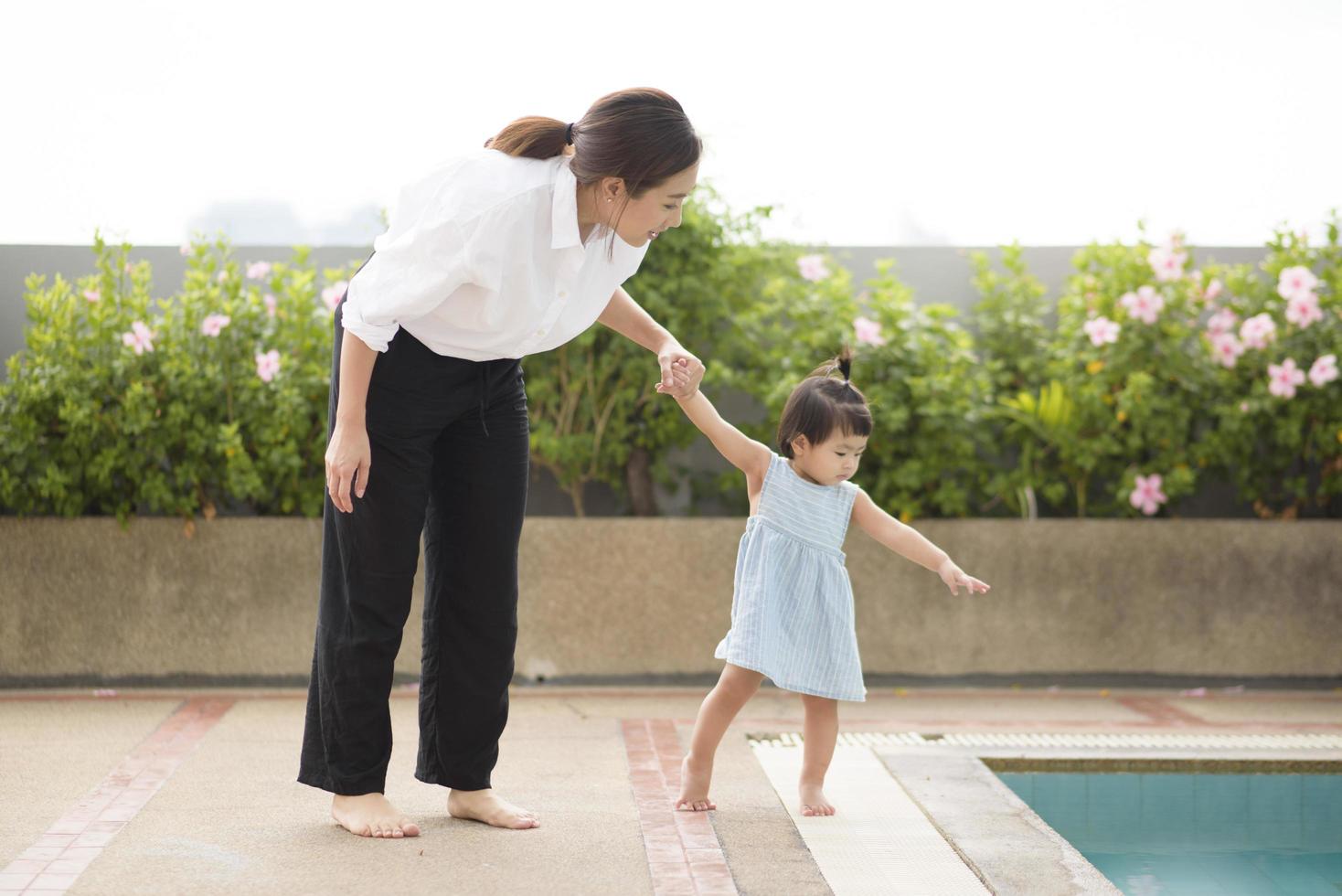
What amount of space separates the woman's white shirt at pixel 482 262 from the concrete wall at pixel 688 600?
82.0 inches

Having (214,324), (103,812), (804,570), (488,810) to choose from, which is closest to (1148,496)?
(804,570)

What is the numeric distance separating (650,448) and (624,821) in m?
2.14

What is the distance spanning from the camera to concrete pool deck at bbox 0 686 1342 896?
2.35 meters

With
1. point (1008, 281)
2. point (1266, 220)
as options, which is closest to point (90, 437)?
point (1008, 281)

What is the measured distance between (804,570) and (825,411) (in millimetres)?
346

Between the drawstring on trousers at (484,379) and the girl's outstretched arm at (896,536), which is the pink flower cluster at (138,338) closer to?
the drawstring on trousers at (484,379)

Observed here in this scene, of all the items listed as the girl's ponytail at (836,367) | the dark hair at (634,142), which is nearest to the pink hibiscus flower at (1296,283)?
the girl's ponytail at (836,367)

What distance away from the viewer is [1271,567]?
4.50 m

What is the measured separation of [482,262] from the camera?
2219 millimetres

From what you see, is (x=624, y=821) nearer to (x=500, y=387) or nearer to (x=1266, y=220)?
(x=500, y=387)

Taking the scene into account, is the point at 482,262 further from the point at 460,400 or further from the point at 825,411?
the point at 825,411

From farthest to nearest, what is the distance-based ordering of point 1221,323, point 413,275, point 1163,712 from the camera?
point 1221,323 → point 1163,712 → point 413,275

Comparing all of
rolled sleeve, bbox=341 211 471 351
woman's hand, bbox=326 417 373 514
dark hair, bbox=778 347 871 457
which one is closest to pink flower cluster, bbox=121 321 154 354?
woman's hand, bbox=326 417 373 514

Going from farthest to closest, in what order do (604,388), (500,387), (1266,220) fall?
1. (1266,220)
2. (604,388)
3. (500,387)
